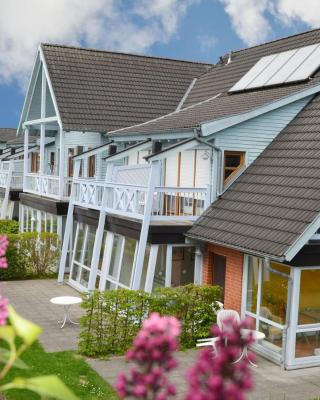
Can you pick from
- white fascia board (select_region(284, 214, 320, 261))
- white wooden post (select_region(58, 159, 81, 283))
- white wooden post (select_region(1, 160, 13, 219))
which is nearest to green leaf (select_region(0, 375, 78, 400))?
white fascia board (select_region(284, 214, 320, 261))

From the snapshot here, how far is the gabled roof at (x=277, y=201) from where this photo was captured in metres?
12.3

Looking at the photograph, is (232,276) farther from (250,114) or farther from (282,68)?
(282,68)

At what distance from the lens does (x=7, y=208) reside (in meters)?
30.6

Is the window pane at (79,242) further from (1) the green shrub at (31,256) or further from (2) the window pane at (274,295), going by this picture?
(2) the window pane at (274,295)

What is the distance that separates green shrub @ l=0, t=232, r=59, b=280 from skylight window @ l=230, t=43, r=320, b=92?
8902mm

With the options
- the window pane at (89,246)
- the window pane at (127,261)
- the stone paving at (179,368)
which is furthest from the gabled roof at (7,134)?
the window pane at (127,261)

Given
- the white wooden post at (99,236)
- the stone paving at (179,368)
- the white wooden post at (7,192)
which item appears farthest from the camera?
the white wooden post at (7,192)

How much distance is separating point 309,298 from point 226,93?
1111 cm

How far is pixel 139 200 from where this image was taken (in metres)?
16.2

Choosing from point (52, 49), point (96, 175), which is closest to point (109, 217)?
point (96, 175)

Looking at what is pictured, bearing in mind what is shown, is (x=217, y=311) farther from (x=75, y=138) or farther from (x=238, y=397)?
(x=75, y=138)

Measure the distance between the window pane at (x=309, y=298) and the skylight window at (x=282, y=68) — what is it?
7.46 m

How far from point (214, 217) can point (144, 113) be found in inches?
408

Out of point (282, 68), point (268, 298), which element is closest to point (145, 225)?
point (268, 298)
